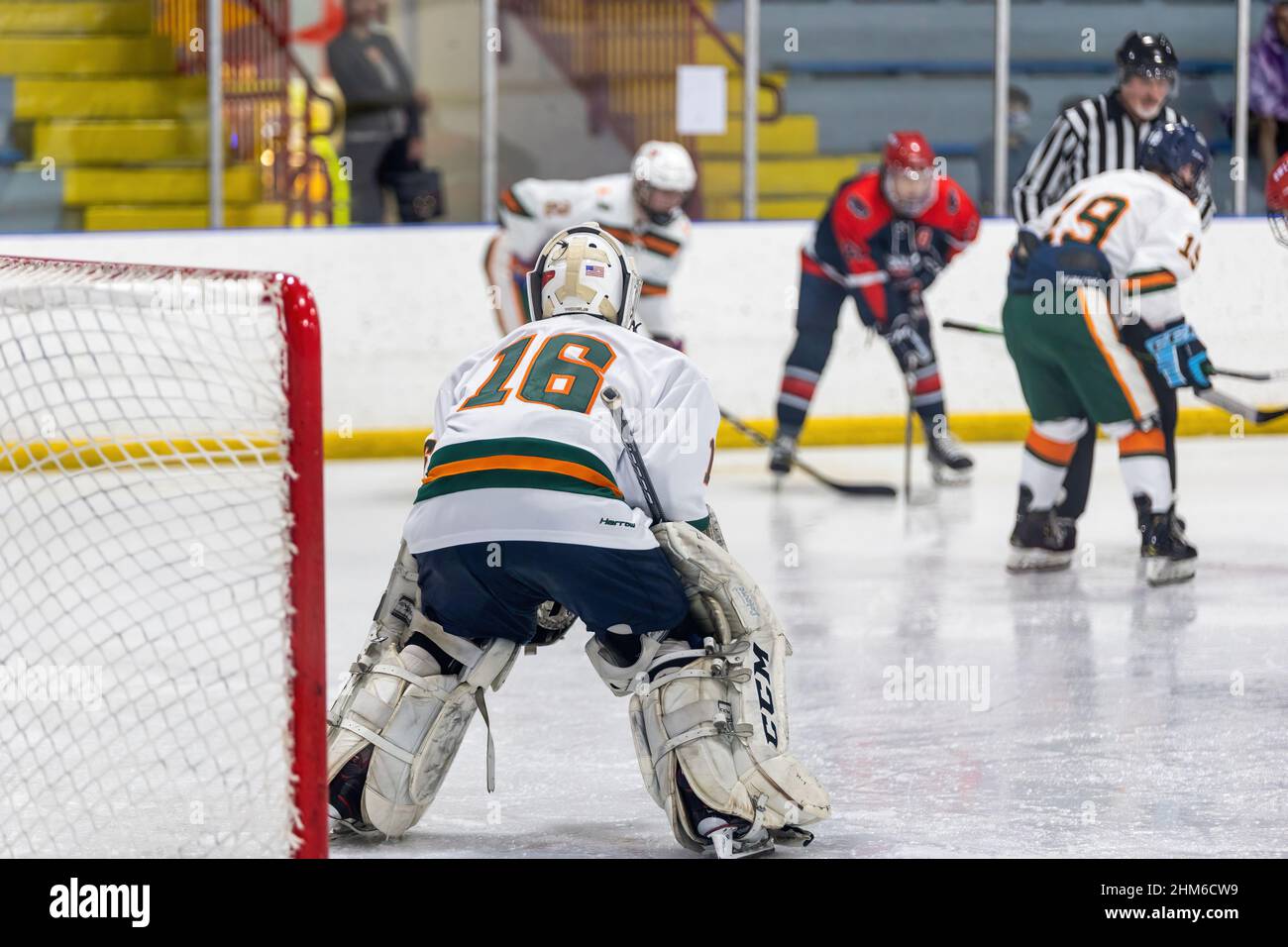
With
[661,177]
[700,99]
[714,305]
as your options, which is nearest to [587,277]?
[661,177]

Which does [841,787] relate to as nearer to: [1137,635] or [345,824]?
[345,824]

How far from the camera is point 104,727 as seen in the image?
3715 millimetres

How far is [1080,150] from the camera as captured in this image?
610 cm

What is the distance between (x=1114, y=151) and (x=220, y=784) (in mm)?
3618

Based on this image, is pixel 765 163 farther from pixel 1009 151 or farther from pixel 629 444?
pixel 629 444

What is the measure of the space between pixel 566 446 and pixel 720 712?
436 millimetres

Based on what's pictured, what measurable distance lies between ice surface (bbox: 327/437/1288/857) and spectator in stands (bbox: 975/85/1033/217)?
5.59 feet

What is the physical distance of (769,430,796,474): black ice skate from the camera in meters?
7.29

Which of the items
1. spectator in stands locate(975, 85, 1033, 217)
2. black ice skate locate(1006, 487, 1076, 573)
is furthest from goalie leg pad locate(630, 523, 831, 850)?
spectator in stands locate(975, 85, 1033, 217)

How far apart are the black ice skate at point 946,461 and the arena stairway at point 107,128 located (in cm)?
248

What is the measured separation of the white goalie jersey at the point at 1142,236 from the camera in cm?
514

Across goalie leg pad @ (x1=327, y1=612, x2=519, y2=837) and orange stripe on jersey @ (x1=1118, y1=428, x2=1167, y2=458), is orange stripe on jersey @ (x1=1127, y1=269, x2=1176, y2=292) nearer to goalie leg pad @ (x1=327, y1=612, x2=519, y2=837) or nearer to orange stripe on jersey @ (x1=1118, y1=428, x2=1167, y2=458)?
orange stripe on jersey @ (x1=1118, y1=428, x2=1167, y2=458)
